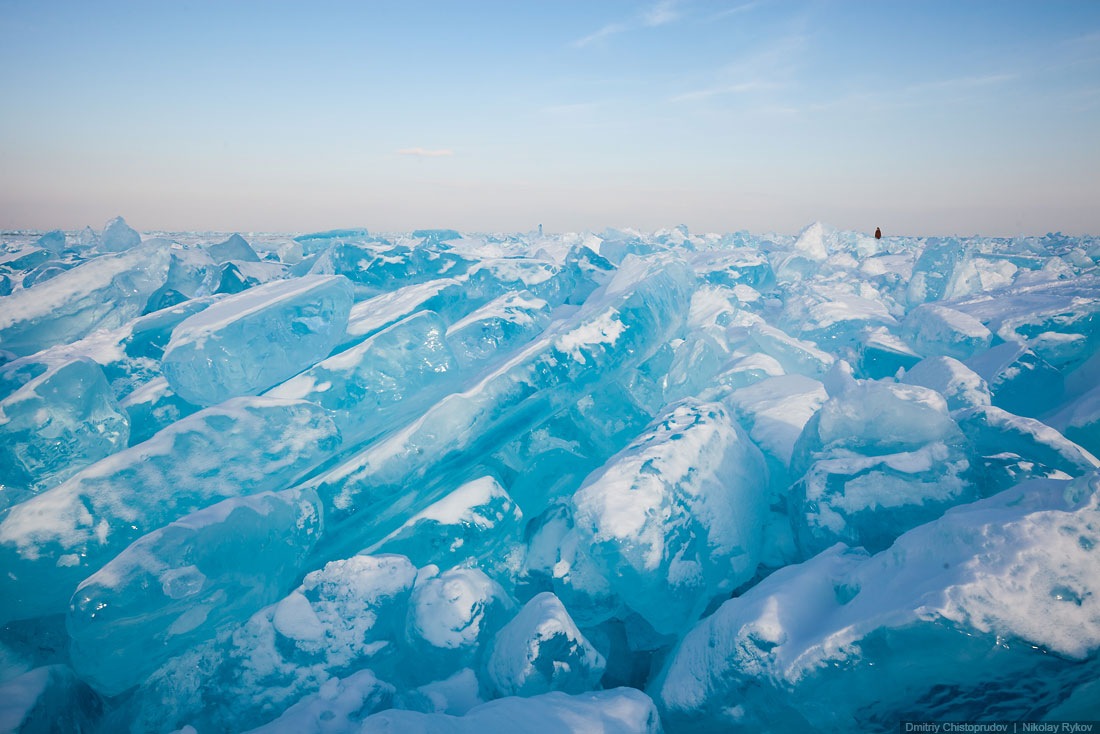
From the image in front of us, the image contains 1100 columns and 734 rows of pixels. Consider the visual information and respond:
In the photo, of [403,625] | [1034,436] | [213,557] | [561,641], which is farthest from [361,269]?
[1034,436]

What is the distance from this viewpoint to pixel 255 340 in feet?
9.71

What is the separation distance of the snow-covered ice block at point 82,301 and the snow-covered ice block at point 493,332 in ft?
10.8

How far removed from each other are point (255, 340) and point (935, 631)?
3.38 metres

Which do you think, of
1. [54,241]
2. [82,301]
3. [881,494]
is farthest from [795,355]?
[54,241]

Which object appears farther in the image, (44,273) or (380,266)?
(44,273)

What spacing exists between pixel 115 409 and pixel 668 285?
11.6ft

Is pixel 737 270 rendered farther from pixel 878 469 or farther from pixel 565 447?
pixel 878 469

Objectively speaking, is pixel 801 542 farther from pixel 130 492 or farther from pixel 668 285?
pixel 130 492

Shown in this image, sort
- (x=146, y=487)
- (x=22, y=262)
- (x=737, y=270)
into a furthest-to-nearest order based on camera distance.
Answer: (x=737, y=270)
(x=22, y=262)
(x=146, y=487)

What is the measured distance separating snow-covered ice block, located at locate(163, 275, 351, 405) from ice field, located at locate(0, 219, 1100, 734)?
0.07 ft

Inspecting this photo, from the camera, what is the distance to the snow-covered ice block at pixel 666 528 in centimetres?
183

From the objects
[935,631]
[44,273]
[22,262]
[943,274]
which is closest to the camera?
[935,631]

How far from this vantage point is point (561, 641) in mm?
1616

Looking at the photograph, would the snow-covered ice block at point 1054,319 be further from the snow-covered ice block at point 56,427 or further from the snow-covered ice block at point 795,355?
the snow-covered ice block at point 56,427
